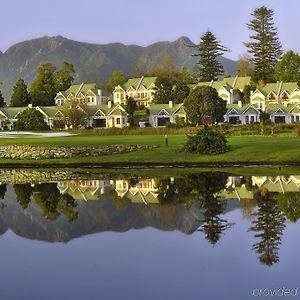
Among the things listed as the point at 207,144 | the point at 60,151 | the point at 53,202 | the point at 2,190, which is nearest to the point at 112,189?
the point at 53,202

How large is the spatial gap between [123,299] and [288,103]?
89670 millimetres

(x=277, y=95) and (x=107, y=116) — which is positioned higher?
(x=277, y=95)

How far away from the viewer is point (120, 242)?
1330cm

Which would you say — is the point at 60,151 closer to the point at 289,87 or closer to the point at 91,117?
the point at 91,117

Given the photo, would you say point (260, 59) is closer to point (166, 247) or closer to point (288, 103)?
point (288, 103)

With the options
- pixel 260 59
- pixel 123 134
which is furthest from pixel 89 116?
pixel 260 59

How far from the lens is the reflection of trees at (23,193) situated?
20.2 meters

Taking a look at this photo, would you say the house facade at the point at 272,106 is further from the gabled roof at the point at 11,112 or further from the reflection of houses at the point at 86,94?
the gabled roof at the point at 11,112

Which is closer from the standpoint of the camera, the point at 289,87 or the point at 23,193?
the point at 23,193

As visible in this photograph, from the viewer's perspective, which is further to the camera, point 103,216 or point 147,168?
point 147,168

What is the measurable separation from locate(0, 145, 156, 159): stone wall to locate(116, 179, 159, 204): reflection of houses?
13.1 m

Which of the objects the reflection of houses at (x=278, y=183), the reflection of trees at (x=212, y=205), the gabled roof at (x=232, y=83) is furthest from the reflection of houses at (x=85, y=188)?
the gabled roof at (x=232, y=83)

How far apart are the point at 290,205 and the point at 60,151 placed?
24.2m

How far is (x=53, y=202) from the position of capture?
1998 centimetres
